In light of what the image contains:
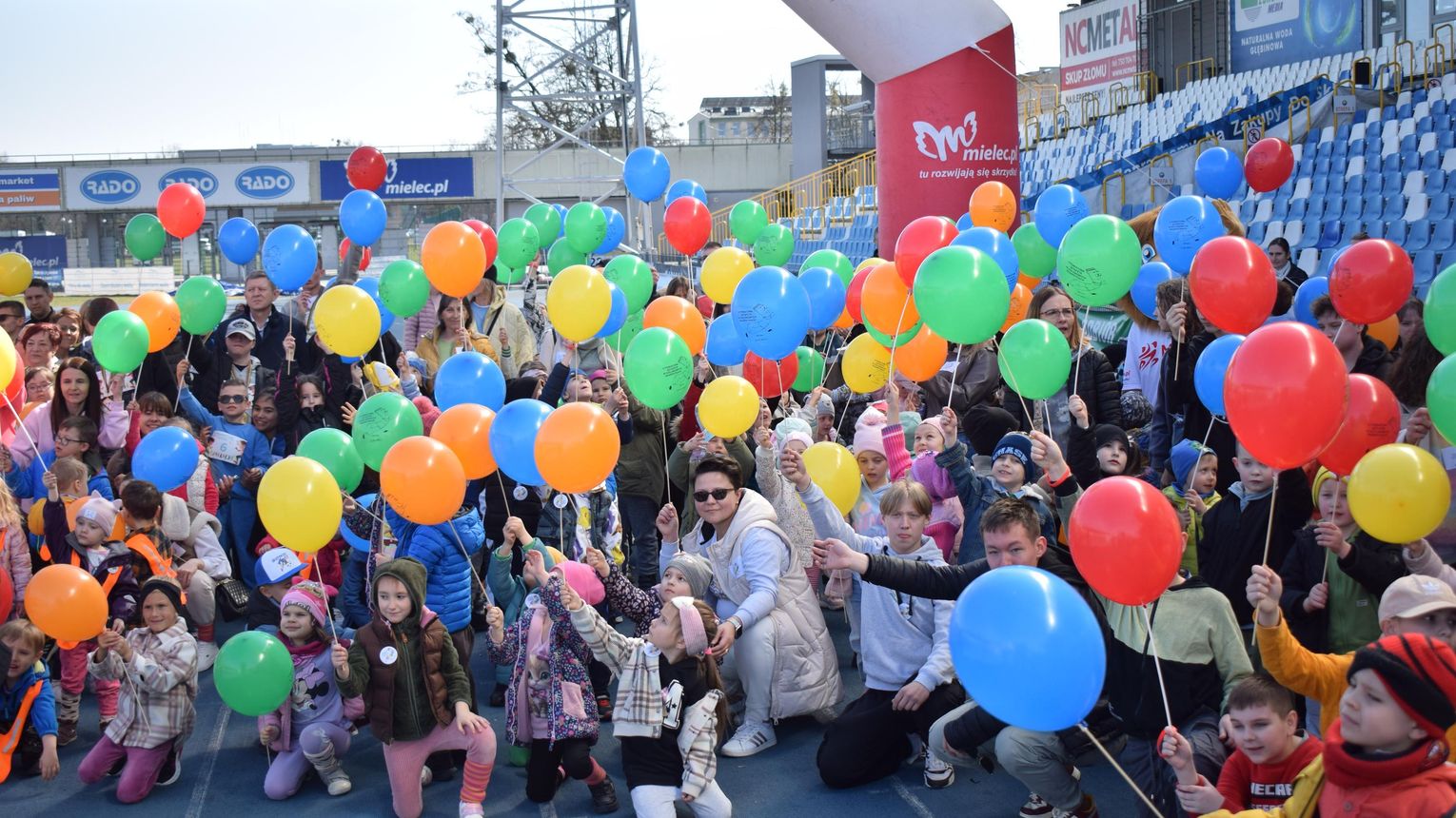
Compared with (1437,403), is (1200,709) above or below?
below

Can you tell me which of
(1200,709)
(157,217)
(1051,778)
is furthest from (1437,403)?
(157,217)

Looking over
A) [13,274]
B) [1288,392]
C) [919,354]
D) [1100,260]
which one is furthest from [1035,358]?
[13,274]

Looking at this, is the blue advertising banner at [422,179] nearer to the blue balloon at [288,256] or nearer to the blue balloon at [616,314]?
the blue balloon at [288,256]

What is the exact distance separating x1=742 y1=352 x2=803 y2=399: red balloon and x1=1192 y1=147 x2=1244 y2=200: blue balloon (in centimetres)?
532

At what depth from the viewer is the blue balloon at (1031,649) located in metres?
3.08

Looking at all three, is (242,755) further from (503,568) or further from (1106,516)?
(1106,516)

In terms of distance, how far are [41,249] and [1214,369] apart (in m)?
33.9

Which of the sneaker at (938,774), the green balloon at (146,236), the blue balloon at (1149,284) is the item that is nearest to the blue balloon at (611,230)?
the green balloon at (146,236)

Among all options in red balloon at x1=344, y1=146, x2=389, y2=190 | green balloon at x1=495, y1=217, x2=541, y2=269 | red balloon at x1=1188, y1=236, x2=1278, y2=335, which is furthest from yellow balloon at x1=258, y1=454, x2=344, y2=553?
red balloon at x1=344, y1=146, x2=389, y2=190

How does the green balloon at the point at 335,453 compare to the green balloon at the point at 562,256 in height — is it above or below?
below

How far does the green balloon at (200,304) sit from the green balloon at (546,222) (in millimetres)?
2245

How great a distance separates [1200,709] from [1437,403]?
1328mm

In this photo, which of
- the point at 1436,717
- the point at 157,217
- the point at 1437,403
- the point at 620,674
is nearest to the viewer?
the point at 1436,717

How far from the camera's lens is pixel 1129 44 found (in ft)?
85.8
